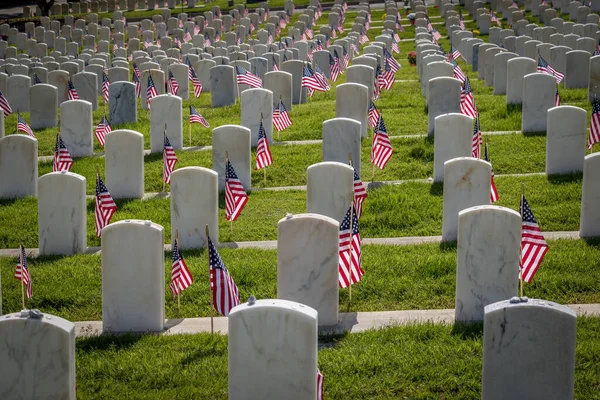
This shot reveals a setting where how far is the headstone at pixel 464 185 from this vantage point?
1182 cm

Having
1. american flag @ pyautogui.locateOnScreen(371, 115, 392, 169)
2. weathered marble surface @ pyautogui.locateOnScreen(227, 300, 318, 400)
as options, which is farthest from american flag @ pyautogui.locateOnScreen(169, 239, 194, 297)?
american flag @ pyautogui.locateOnScreen(371, 115, 392, 169)

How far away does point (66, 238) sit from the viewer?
1225cm

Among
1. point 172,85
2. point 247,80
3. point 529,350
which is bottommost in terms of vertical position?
point 529,350

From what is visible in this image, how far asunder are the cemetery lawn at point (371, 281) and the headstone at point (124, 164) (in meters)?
2.92

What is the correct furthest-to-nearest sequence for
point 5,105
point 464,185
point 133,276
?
point 5,105 → point 464,185 → point 133,276

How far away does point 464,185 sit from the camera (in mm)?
11875

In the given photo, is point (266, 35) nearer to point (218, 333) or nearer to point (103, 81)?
point (103, 81)

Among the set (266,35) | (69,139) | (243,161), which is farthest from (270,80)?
(266,35)

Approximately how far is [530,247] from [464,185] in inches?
94.0

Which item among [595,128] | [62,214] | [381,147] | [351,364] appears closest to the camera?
[351,364]

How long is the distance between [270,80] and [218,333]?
1152 centimetres

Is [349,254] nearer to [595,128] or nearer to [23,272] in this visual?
[23,272]

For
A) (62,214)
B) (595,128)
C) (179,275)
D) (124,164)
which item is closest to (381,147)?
(595,128)

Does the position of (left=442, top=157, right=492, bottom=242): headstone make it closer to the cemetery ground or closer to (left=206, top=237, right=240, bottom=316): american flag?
the cemetery ground
